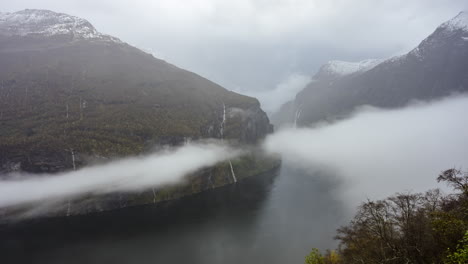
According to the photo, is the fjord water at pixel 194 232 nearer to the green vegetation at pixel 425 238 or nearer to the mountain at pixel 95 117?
the mountain at pixel 95 117

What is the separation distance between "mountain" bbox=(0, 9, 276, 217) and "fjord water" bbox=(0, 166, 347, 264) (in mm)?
16786

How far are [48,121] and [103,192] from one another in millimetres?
47189

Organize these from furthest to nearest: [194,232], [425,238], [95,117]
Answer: [95,117] → [194,232] → [425,238]

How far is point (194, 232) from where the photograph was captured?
83062 millimetres

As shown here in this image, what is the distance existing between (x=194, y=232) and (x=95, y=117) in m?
88.7

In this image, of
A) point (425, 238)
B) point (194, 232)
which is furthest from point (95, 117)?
point (425, 238)

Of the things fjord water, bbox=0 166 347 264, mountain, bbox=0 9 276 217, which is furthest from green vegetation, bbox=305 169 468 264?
mountain, bbox=0 9 276 217

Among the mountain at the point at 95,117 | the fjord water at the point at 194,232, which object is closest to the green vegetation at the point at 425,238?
the fjord water at the point at 194,232

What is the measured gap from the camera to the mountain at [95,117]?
119250 mm

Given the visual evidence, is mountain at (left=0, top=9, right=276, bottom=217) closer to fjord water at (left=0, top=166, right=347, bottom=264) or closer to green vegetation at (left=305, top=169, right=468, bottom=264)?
fjord water at (left=0, top=166, right=347, bottom=264)

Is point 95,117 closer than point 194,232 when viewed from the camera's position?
No

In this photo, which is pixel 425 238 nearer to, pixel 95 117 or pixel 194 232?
pixel 194 232

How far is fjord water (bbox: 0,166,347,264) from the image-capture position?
68625mm

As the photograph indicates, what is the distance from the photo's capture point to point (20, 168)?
115 metres
